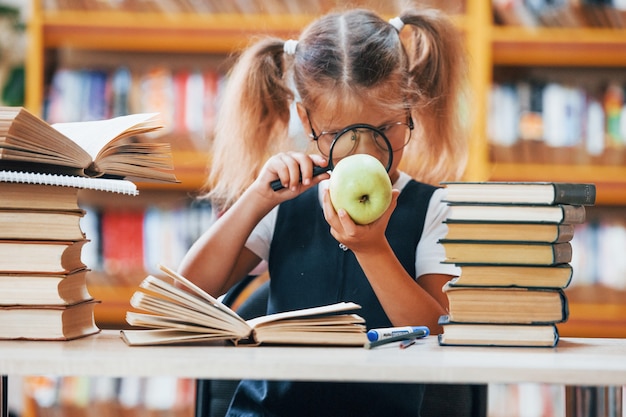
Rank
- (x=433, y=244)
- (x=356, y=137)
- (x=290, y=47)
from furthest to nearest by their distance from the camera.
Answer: (x=290, y=47)
(x=433, y=244)
(x=356, y=137)

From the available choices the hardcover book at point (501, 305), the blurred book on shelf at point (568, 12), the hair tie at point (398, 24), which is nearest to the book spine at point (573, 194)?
the hardcover book at point (501, 305)

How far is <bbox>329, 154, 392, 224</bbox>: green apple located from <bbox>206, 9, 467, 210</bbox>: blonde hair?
397mm

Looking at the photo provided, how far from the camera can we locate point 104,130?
115 cm

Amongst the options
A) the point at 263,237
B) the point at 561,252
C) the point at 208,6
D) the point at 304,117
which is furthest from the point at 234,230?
the point at 208,6

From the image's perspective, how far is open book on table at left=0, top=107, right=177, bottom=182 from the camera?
3.37 feet

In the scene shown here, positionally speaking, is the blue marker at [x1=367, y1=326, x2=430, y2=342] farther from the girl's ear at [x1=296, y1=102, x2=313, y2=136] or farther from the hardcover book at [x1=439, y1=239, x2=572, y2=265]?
the girl's ear at [x1=296, y1=102, x2=313, y2=136]

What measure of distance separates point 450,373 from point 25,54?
2.46 meters

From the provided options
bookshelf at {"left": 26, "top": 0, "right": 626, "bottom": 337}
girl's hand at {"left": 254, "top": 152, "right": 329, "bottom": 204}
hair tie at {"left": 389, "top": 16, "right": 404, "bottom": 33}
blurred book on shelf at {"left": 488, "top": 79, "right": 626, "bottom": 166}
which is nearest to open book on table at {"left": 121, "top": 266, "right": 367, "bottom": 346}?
girl's hand at {"left": 254, "top": 152, "right": 329, "bottom": 204}

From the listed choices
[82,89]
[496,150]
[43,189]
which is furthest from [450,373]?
[82,89]

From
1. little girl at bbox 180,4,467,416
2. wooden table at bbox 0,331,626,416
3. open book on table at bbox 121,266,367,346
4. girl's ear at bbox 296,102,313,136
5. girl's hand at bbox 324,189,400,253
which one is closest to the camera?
wooden table at bbox 0,331,626,416

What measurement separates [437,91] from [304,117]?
287 millimetres

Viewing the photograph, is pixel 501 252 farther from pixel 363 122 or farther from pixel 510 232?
pixel 363 122

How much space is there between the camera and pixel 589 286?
8.45ft

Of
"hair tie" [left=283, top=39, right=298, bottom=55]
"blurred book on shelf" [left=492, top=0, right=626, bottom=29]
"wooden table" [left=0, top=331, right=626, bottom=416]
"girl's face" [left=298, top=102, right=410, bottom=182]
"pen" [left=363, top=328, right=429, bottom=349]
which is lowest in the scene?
"wooden table" [left=0, top=331, right=626, bottom=416]
